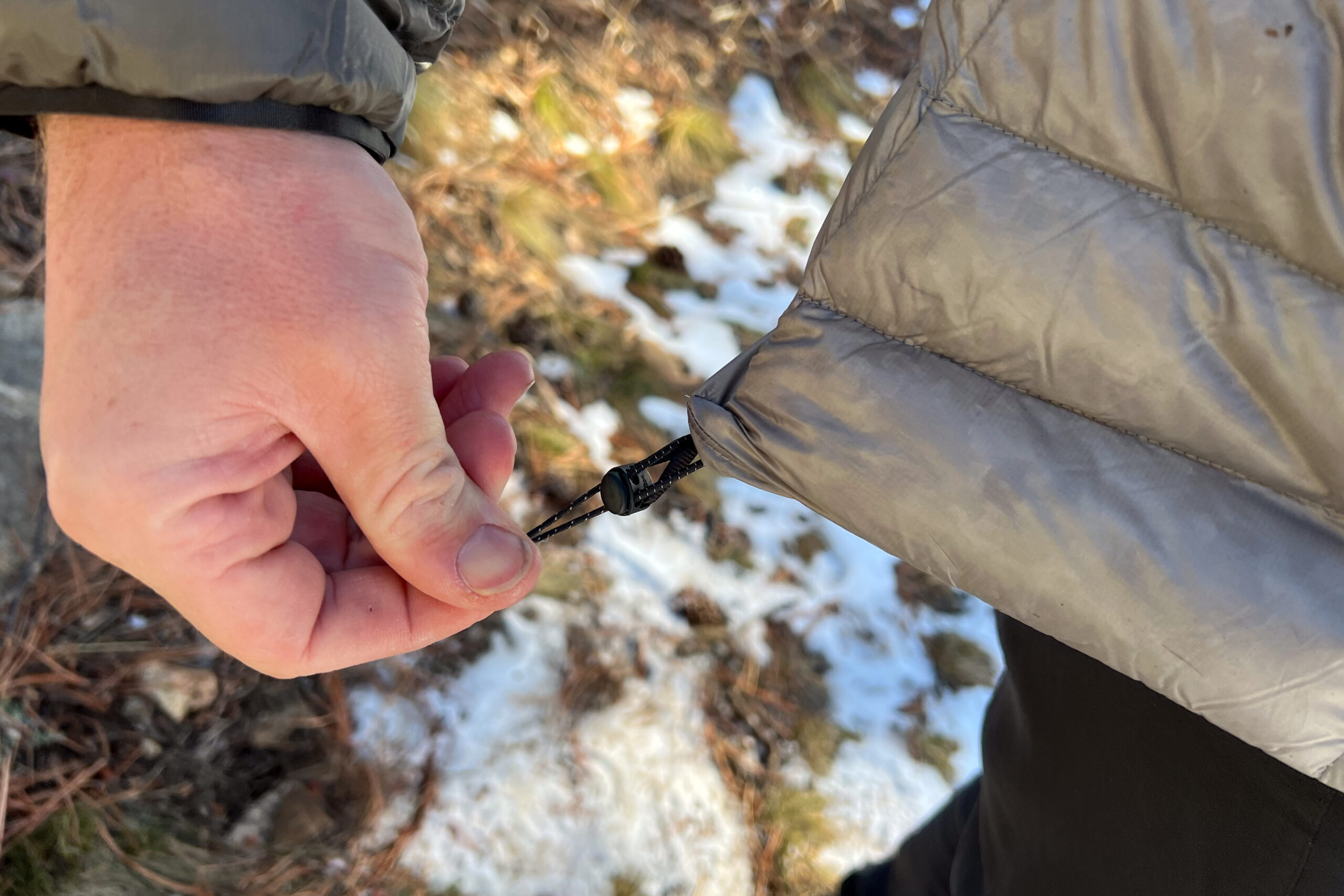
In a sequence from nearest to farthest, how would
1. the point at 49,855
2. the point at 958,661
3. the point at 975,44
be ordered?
the point at 975,44 → the point at 49,855 → the point at 958,661

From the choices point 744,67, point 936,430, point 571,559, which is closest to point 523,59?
point 744,67

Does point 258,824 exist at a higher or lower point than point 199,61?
lower

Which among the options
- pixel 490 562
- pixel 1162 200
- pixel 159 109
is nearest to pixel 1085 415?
pixel 1162 200

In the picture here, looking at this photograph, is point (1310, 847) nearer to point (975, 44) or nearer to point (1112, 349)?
point (1112, 349)

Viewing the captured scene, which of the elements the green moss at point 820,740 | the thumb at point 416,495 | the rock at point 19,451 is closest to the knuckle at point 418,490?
the thumb at point 416,495

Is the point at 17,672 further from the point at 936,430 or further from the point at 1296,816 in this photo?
the point at 1296,816

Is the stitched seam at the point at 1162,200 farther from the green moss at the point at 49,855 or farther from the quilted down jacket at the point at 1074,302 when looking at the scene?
the green moss at the point at 49,855

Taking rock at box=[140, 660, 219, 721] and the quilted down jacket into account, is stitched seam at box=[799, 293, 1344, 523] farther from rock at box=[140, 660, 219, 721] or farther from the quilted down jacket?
rock at box=[140, 660, 219, 721]
